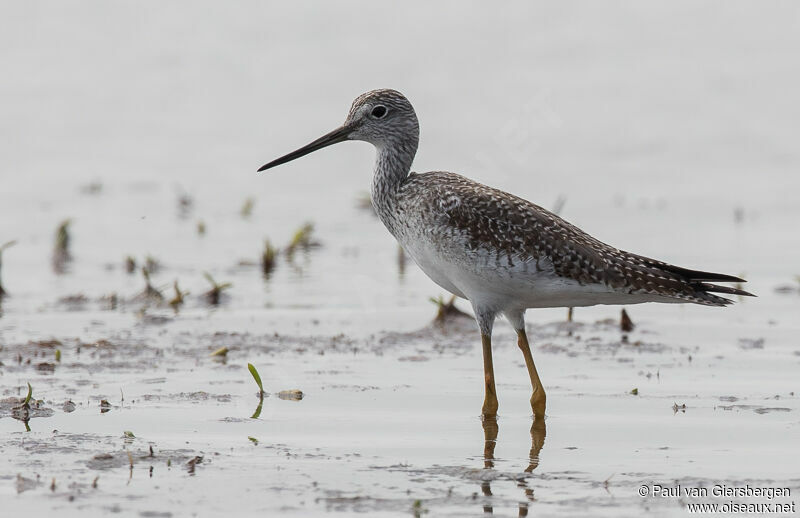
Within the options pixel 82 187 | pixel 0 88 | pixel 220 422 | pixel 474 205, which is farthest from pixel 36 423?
pixel 0 88

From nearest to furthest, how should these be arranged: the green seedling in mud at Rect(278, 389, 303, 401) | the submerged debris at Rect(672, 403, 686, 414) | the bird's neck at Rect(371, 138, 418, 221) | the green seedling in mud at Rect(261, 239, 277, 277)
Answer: the submerged debris at Rect(672, 403, 686, 414) < the green seedling in mud at Rect(278, 389, 303, 401) < the bird's neck at Rect(371, 138, 418, 221) < the green seedling in mud at Rect(261, 239, 277, 277)

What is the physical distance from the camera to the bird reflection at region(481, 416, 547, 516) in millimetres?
6559

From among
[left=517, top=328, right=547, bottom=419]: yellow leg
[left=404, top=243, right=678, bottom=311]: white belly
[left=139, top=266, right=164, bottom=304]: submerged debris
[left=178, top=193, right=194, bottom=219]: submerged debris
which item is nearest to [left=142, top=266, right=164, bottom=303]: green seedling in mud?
[left=139, top=266, right=164, bottom=304]: submerged debris

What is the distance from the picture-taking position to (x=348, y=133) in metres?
10.2

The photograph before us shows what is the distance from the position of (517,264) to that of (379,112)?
6.38 ft

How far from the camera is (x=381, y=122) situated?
10055 mm

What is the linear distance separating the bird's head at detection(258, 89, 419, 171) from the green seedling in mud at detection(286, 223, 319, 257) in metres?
4.09

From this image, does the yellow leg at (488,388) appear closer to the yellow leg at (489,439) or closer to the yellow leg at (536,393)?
the yellow leg at (489,439)

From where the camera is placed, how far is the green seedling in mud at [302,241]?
14187mm

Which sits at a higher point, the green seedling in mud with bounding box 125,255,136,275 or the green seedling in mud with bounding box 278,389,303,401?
the green seedling in mud with bounding box 125,255,136,275

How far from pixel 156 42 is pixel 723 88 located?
Answer: 925cm

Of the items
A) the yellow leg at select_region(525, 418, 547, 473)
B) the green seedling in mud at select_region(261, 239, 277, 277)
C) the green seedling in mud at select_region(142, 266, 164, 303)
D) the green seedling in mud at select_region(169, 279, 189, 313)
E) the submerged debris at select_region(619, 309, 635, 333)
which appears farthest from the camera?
the green seedling in mud at select_region(261, 239, 277, 277)

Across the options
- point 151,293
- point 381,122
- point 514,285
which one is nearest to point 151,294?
point 151,293

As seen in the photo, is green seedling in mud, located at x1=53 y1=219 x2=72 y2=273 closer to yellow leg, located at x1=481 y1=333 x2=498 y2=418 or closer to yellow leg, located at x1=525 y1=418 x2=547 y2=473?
yellow leg, located at x1=481 y1=333 x2=498 y2=418
